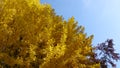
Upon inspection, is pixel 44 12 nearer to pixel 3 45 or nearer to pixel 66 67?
pixel 3 45

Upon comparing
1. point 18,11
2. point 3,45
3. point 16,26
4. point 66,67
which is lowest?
point 66,67

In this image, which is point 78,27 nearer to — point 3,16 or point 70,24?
point 70,24

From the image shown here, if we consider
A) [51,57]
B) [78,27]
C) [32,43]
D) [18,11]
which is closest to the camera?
[51,57]

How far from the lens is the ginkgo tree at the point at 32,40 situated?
11367 millimetres

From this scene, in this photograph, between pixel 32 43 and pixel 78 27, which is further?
pixel 78 27

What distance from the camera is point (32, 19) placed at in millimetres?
12953

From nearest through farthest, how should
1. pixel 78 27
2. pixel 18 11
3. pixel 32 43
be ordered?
pixel 32 43, pixel 18 11, pixel 78 27

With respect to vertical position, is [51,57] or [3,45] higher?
[3,45]

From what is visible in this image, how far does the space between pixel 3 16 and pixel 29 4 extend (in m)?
1.90

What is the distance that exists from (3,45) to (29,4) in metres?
2.52

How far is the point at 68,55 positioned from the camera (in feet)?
36.5

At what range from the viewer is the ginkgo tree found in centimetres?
1137

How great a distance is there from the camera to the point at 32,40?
1245 cm

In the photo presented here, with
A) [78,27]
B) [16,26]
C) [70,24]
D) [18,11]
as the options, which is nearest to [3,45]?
[16,26]
